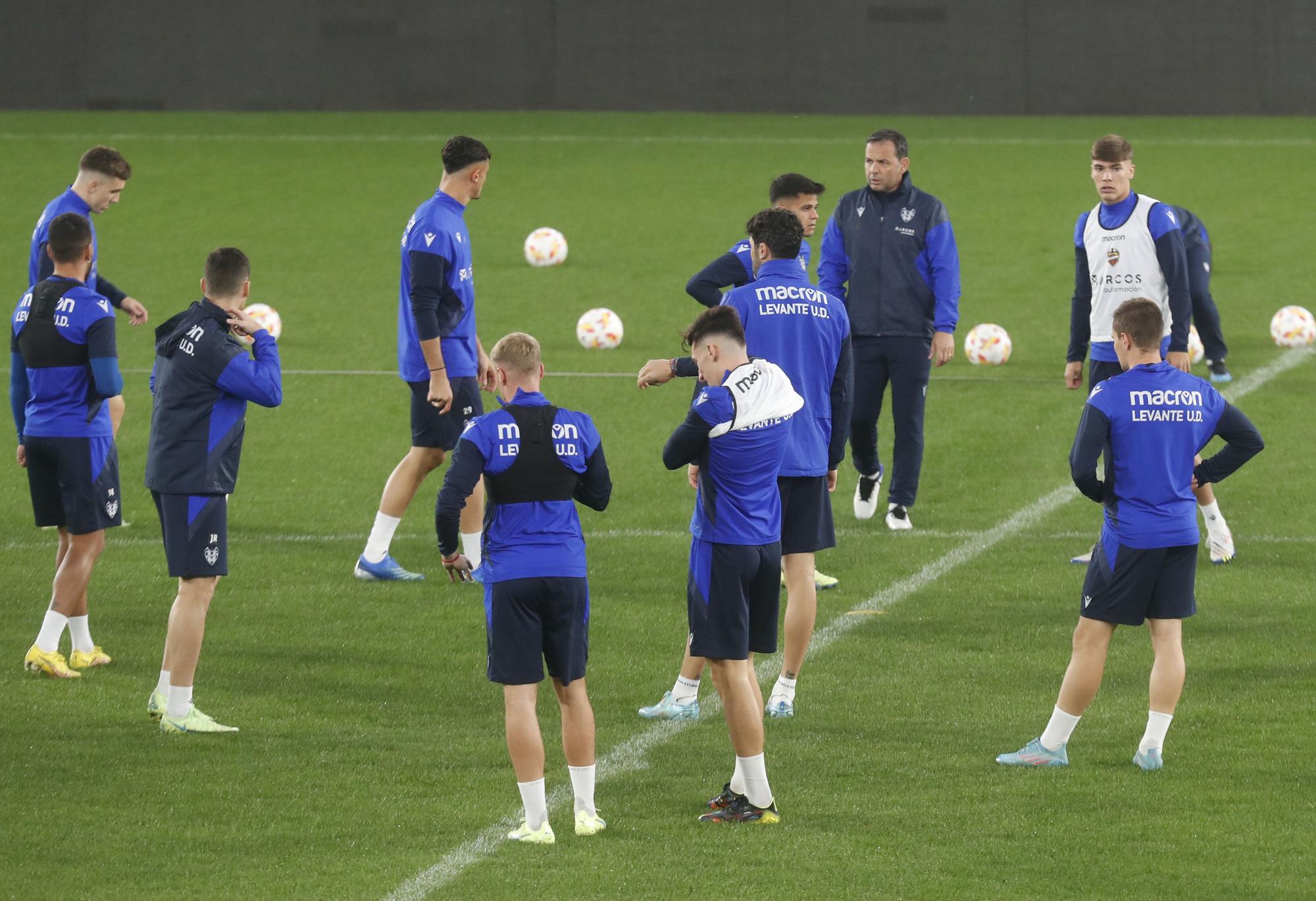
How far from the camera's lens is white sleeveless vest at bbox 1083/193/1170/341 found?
9.31m

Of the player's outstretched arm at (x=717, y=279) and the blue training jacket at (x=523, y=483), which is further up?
the player's outstretched arm at (x=717, y=279)

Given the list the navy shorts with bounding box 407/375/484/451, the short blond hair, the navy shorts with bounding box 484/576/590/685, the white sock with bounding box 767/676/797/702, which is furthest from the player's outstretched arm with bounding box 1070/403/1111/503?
the navy shorts with bounding box 407/375/484/451

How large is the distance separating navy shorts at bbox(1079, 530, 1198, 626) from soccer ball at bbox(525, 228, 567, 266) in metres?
15.9

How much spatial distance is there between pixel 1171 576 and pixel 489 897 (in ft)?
9.19

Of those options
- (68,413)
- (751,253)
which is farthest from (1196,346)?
(68,413)

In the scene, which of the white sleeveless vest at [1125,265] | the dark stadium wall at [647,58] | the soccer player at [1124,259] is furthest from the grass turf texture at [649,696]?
the dark stadium wall at [647,58]

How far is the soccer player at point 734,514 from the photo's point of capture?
6125 millimetres

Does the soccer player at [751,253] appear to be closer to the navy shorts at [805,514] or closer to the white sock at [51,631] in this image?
the navy shorts at [805,514]

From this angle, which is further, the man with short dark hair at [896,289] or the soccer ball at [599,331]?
the soccer ball at [599,331]

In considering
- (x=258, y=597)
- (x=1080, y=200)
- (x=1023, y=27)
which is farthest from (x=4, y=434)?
(x=1023, y=27)

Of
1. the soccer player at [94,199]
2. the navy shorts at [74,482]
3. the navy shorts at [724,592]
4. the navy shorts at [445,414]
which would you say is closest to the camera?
the navy shorts at [724,592]

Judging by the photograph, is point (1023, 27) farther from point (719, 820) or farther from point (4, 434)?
point (719, 820)

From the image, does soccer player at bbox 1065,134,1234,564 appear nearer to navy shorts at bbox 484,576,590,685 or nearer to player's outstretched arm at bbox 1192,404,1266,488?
player's outstretched arm at bbox 1192,404,1266,488

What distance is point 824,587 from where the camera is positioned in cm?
962
